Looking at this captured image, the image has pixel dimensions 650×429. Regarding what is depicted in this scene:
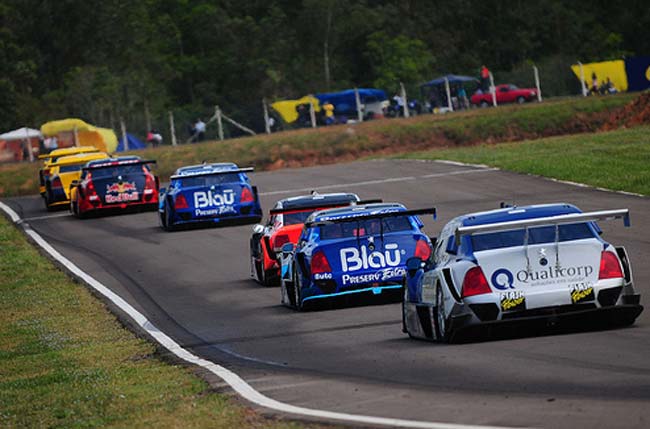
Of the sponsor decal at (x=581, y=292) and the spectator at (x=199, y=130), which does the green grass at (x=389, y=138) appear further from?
the sponsor decal at (x=581, y=292)

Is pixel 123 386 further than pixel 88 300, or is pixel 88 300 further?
pixel 88 300

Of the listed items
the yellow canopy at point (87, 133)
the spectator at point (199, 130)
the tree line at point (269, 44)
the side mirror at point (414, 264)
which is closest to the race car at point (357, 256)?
the side mirror at point (414, 264)

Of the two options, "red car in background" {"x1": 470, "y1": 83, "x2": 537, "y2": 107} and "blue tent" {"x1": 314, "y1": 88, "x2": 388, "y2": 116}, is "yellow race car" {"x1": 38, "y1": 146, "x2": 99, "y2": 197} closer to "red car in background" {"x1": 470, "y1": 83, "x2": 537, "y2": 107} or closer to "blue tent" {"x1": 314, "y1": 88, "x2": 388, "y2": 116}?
"red car in background" {"x1": 470, "y1": 83, "x2": 537, "y2": 107}

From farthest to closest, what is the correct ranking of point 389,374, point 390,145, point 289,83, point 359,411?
point 289,83 → point 390,145 → point 389,374 → point 359,411

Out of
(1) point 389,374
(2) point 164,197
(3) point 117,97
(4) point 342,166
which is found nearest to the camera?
(1) point 389,374

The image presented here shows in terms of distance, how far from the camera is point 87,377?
558 inches

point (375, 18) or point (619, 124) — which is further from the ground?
point (375, 18)

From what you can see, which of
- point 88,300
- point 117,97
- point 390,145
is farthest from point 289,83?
point 88,300

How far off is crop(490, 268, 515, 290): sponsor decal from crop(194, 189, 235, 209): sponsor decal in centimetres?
2205

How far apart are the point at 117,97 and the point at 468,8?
111 feet

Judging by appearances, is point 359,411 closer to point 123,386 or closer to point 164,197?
point 123,386

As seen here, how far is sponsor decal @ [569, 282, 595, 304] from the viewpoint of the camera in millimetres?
13750

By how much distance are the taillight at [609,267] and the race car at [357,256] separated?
5.31 m

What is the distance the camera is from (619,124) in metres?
57.1
